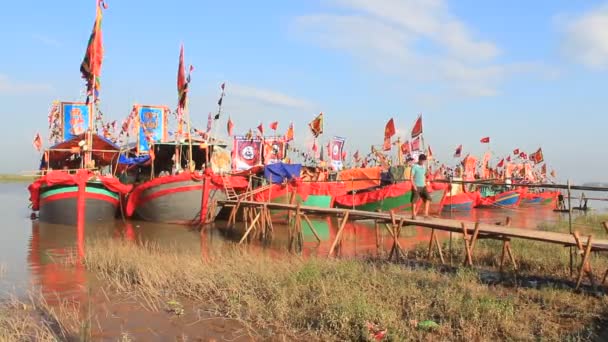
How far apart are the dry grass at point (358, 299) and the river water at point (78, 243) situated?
1.33m

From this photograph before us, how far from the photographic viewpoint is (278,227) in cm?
2042

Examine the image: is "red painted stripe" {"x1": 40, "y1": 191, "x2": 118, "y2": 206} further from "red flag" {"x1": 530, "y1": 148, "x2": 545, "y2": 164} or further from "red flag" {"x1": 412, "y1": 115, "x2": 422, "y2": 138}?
"red flag" {"x1": 530, "y1": 148, "x2": 545, "y2": 164}

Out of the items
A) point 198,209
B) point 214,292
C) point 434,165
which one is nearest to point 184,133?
point 198,209

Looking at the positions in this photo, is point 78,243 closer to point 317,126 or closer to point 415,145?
point 317,126

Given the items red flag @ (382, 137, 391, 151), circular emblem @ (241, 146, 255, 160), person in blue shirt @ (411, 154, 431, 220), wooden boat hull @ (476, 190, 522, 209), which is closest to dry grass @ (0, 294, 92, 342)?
person in blue shirt @ (411, 154, 431, 220)

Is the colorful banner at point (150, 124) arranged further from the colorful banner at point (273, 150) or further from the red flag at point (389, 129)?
the red flag at point (389, 129)

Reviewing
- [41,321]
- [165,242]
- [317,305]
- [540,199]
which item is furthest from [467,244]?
[540,199]

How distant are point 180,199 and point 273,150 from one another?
6.45m

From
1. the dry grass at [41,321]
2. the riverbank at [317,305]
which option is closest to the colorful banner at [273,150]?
the riverbank at [317,305]

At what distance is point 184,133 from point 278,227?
603 centimetres

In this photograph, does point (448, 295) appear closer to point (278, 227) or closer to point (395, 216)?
point (395, 216)

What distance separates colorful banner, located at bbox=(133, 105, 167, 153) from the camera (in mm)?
22797

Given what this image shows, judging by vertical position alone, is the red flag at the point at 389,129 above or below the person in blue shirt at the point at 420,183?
above

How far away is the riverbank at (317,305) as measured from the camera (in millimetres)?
5676
